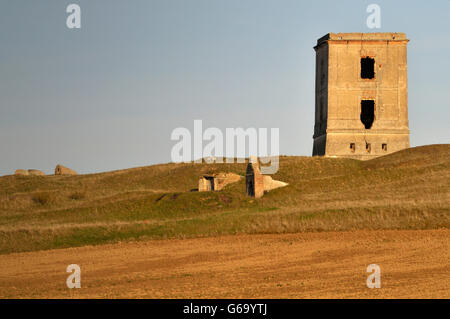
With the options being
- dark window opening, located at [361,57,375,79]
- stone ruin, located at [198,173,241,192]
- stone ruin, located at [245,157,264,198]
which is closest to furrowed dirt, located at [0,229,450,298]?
stone ruin, located at [245,157,264,198]

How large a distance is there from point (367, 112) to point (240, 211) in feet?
129

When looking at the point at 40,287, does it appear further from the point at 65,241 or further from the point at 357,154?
the point at 357,154

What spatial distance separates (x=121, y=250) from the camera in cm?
2383

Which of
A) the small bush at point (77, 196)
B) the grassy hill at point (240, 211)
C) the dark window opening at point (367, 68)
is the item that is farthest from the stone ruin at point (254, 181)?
the dark window opening at point (367, 68)

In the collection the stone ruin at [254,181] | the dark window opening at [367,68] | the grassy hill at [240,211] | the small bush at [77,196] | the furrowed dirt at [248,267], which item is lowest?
the furrowed dirt at [248,267]

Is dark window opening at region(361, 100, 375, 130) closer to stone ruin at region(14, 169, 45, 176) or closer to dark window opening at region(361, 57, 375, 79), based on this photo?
dark window opening at region(361, 57, 375, 79)

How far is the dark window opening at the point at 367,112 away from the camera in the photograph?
66.4m

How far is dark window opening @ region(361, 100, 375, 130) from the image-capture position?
Answer: 66375 mm

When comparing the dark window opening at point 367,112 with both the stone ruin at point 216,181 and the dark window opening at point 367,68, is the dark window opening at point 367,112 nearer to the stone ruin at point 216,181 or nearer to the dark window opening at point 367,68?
the dark window opening at point 367,68

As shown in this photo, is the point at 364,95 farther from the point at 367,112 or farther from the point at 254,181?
the point at 254,181

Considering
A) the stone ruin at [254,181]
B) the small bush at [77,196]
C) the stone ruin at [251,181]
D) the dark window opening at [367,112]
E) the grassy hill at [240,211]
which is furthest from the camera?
the dark window opening at [367,112]

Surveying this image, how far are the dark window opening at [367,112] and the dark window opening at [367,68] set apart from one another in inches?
95.5

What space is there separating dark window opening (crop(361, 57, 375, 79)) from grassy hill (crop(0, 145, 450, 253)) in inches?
766

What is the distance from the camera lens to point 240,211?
99.4 feet
